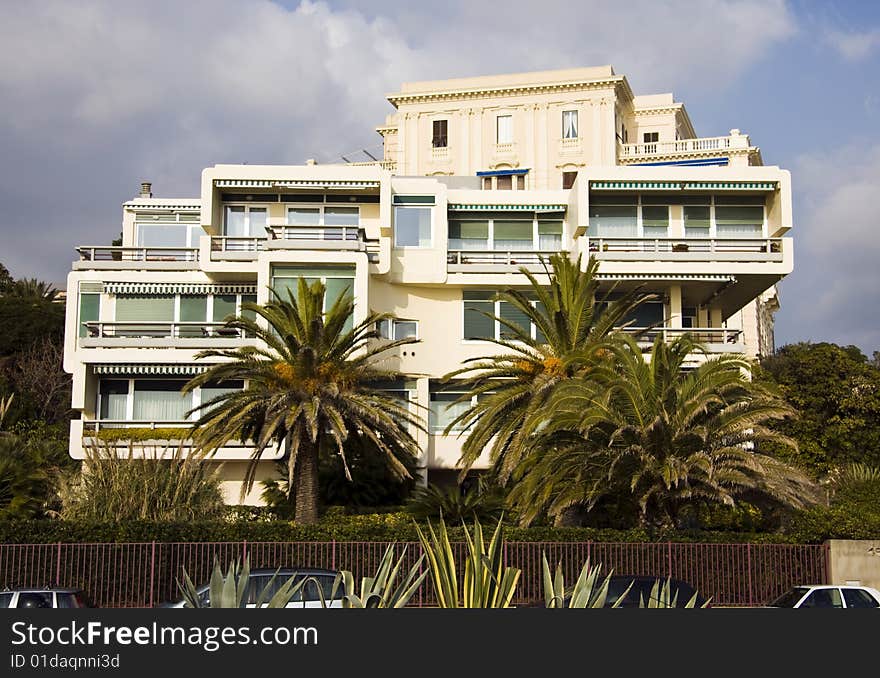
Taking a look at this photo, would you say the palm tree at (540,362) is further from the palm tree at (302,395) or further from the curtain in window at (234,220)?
the curtain in window at (234,220)

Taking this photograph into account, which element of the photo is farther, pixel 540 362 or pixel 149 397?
pixel 149 397

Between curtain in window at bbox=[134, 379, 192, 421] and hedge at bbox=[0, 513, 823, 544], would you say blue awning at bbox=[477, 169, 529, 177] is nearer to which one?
curtain in window at bbox=[134, 379, 192, 421]

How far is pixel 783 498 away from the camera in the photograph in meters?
25.0

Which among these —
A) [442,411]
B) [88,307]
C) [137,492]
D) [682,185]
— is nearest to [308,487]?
[137,492]

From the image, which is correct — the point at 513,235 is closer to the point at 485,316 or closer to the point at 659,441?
the point at 485,316

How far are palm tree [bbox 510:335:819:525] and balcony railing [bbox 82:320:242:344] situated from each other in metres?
13.8

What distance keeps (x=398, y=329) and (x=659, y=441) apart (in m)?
14.1

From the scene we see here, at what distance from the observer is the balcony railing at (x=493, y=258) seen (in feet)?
125

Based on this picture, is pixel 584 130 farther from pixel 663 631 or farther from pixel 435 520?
pixel 663 631

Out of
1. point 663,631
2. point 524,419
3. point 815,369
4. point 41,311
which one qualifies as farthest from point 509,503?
point 41,311

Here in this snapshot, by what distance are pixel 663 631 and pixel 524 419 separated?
1962 centimetres

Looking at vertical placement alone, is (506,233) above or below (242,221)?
below

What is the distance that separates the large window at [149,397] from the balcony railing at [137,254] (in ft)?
14.7

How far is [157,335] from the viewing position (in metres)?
37.0
